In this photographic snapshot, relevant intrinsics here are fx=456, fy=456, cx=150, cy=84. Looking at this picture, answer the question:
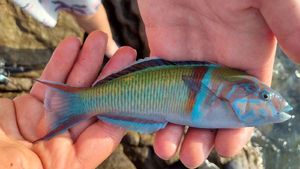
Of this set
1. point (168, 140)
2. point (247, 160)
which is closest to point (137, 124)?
point (168, 140)

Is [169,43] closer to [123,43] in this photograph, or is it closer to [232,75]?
[232,75]

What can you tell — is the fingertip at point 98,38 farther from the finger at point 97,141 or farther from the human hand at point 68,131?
the finger at point 97,141

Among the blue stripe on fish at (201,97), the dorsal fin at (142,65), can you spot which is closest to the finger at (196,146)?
the blue stripe on fish at (201,97)

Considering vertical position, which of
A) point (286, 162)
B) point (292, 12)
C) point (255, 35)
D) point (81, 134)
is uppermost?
point (292, 12)

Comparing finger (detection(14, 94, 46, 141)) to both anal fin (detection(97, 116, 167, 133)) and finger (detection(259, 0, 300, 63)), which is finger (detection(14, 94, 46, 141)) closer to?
anal fin (detection(97, 116, 167, 133))

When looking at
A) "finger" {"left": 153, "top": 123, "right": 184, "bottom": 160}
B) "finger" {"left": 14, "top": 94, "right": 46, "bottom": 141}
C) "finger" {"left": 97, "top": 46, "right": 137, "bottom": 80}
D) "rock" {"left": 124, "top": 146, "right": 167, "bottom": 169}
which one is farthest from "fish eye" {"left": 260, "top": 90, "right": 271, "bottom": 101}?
"rock" {"left": 124, "top": 146, "right": 167, "bottom": 169}

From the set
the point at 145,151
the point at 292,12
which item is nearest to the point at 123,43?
the point at 145,151
